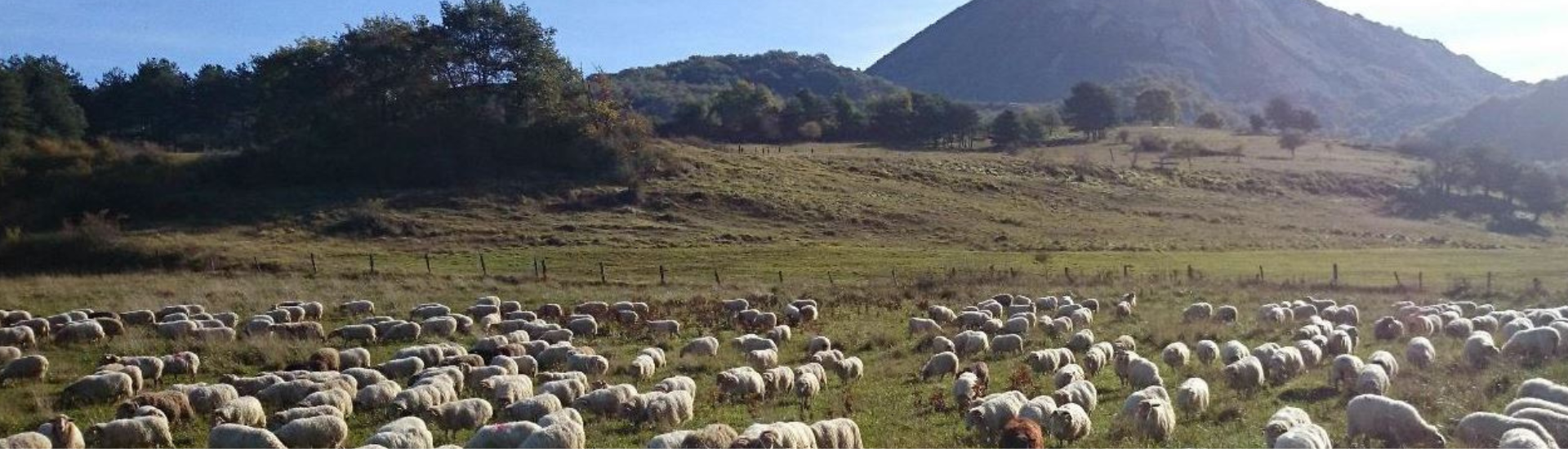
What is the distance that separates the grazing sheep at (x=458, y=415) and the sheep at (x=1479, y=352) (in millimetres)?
17620

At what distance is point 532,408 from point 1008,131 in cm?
11048

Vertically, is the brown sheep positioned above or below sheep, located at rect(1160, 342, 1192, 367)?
above

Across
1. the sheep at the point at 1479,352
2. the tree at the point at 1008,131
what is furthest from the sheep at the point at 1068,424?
the tree at the point at 1008,131

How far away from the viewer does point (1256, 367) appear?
18.4m

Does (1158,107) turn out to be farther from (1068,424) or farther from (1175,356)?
(1068,424)

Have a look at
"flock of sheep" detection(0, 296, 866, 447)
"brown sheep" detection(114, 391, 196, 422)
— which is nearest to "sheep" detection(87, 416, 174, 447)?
"flock of sheep" detection(0, 296, 866, 447)

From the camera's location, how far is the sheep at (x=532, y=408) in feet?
51.6

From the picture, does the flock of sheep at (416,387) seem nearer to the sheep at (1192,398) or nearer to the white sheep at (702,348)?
the white sheep at (702,348)

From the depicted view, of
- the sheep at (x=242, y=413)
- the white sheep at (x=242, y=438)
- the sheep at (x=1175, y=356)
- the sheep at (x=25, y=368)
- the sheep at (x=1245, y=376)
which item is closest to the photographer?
Result: the white sheep at (x=242, y=438)

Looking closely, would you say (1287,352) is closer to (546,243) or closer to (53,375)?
(53,375)

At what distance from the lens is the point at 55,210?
→ 60219 millimetres

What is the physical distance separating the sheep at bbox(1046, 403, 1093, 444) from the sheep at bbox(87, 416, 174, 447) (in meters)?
11.9

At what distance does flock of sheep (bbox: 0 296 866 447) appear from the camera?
13.6 metres

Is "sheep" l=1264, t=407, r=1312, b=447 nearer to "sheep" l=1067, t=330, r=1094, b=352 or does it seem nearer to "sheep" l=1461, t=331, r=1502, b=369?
"sheep" l=1461, t=331, r=1502, b=369
